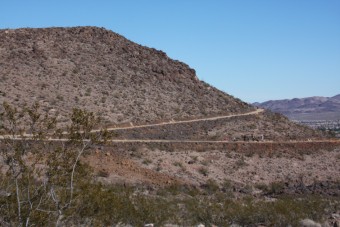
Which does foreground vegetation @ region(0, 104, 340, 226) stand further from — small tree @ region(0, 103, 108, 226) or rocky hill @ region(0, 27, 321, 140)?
rocky hill @ region(0, 27, 321, 140)

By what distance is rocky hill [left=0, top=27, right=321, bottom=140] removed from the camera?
1660 inches

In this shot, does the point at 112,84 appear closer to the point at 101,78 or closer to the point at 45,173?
the point at 101,78

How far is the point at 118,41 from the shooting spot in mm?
60500

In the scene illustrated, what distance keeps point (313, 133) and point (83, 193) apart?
44078 mm

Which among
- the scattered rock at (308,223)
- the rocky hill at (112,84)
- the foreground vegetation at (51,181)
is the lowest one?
the scattered rock at (308,223)

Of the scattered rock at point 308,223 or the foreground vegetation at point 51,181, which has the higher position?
the foreground vegetation at point 51,181

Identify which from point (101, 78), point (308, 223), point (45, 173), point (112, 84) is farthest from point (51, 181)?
point (101, 78)

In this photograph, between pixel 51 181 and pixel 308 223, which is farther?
pixel 308 223

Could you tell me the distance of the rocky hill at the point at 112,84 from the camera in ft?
138

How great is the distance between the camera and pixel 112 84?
49.6 metres

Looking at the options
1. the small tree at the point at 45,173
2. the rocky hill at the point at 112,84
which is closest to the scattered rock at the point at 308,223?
the small tree at the point at 45,173

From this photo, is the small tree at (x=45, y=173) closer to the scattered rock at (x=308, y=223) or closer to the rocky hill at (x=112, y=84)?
the scattered rock at (x=308, y=223)

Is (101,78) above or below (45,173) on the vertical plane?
above

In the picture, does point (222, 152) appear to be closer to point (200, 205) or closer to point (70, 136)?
point (200, 205)
